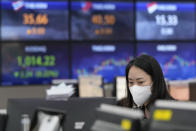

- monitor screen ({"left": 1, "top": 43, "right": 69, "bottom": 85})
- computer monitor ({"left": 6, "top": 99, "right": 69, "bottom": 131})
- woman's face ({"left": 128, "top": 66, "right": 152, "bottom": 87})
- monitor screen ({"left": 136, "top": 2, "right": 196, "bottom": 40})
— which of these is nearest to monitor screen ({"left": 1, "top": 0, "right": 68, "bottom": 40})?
monitor screen ({"left": 1, "top": 43, "right": 69, "bottom": 85})

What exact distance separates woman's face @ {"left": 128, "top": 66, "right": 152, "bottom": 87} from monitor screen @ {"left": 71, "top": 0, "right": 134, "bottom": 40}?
3.43 m

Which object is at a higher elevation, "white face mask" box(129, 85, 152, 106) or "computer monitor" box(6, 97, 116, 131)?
"white face mask" box(129, 85, 152, 106)

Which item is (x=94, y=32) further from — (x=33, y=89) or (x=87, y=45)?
(x=33, y=89)

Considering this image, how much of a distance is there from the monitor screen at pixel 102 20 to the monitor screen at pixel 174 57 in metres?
0.39

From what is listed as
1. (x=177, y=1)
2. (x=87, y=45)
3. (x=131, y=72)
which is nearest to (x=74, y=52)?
(x=87, y=45)

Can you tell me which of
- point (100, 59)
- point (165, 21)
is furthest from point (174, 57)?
point (100, 59)

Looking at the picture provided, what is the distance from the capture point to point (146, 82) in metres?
2.09

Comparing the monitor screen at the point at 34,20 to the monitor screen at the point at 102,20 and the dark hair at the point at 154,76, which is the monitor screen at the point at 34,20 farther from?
the dark hair at the point at 154,76

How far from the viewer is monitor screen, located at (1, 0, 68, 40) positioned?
209 inches

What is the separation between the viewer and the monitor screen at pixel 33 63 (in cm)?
530

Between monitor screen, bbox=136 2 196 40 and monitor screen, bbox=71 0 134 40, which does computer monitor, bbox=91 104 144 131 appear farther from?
monitor screen, bbox=136 2 196 40

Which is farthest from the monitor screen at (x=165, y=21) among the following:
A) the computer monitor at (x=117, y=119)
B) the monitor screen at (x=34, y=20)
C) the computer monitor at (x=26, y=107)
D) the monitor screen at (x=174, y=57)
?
the computer monitor at (x=117, y=119)

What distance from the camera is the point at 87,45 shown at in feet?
18.1

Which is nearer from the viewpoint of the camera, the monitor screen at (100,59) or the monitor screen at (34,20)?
the monitor screen at (34,20)
